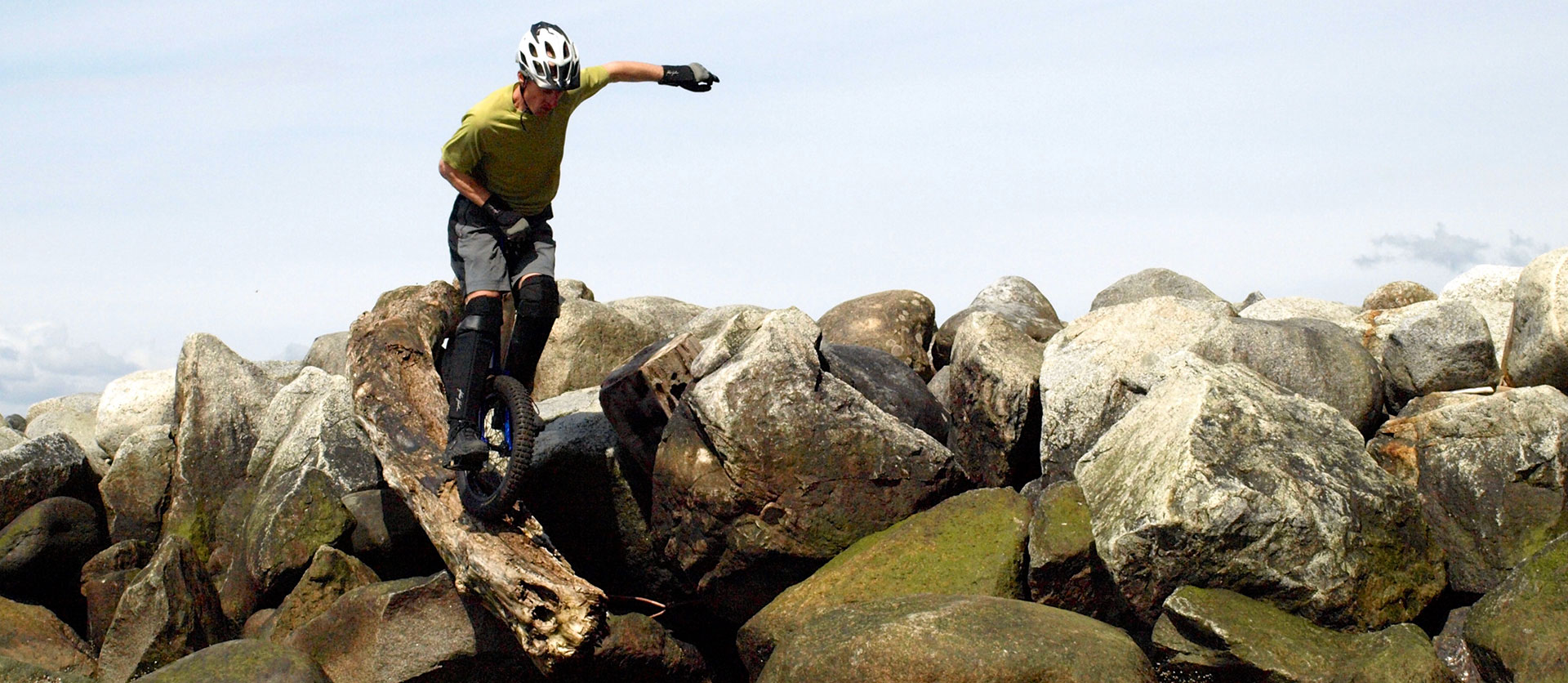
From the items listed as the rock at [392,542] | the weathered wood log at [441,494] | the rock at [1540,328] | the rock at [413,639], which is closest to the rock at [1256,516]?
the rock at [1540,328]

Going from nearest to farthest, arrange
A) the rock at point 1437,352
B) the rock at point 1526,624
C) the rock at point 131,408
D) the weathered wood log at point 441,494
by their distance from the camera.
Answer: the rock at point 1526,624, the weathered wood log at point 441,494, the rock at point 1437,352, the rock at point 131,408

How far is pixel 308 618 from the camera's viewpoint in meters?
11.3

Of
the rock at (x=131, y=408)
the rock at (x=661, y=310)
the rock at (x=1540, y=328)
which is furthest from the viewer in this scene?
the rock at (x=131, y=408)

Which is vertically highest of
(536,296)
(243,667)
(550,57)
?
(550,57)

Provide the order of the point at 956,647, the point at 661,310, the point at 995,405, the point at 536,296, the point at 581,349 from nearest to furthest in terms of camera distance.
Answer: the point at 956,647 < the point at 536,296 < the point at 995,405 < the point at 581,349 < the point at 661,310

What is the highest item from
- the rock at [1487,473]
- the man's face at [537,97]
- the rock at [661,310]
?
the man's face at [537,97]

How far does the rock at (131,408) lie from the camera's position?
1838cm

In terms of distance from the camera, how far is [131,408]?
1848 cm

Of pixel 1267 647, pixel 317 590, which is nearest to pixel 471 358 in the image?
pixel 317 590

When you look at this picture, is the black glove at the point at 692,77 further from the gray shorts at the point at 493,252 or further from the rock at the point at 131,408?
the rock at the point at 131,408

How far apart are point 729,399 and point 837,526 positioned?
1266mm

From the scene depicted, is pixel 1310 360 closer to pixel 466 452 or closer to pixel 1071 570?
pixel 1071 570

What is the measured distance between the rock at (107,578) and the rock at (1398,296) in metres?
14.3

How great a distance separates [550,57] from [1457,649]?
720 cm
